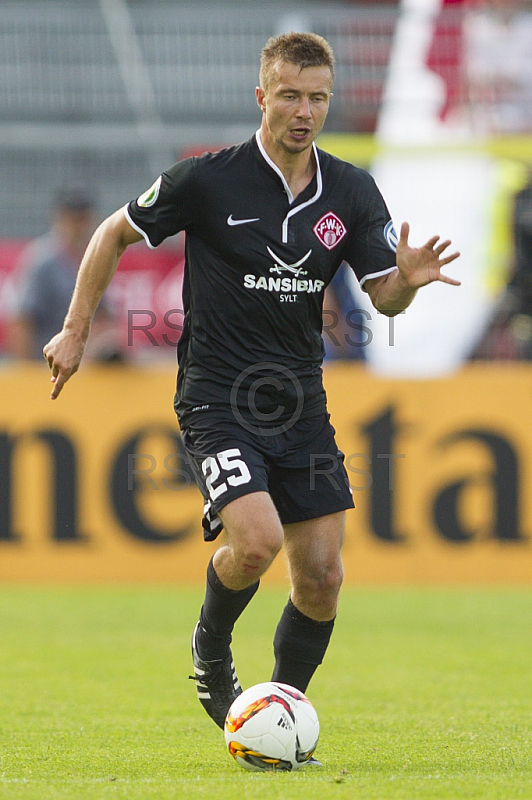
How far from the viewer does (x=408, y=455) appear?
1023 cm

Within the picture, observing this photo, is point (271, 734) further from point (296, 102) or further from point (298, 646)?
point (296, 102)

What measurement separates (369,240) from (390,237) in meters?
0.09

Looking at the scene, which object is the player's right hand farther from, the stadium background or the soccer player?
the stadium background

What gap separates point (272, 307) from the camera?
15.9 feet

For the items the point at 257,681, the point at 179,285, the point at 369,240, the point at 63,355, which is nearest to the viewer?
the point at 63,355

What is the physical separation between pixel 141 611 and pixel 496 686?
3.42 m

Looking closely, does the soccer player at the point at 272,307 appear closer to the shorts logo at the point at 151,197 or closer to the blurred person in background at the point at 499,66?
the shorts logo at the point at 151,197

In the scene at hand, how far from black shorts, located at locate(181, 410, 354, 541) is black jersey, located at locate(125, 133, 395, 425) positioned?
0.08 m

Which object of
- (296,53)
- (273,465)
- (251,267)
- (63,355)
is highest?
(296,53)

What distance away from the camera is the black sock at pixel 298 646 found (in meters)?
4.91

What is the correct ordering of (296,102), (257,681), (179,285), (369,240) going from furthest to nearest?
(179,285), (257,681), (369,240), (296,102)

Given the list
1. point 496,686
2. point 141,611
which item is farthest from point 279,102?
point 141,611

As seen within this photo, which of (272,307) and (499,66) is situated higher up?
(499,66)

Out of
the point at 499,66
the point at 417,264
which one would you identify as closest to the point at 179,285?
the point at 499,66
